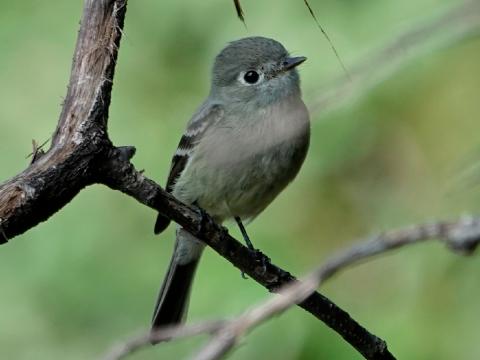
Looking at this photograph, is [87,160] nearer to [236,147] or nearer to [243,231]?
[236,147]

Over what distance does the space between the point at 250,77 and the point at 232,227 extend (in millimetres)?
721

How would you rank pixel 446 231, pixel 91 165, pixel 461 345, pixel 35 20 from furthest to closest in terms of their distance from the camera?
pixel 35 20 → pixel 461 345 → pixel 91 165 → pixel 446 231

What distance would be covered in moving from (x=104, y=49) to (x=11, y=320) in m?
2.36

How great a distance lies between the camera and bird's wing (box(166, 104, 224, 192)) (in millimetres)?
3963

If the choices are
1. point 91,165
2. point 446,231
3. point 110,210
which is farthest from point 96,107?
point 110,210

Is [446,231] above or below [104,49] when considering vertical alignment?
below

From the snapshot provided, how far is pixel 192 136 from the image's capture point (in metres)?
3.99

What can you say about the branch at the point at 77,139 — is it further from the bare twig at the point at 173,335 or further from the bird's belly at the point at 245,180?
the bird's belly at the point at 245,180

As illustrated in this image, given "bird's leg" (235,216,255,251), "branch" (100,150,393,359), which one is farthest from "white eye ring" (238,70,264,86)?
"branch" (100,150,393,359)

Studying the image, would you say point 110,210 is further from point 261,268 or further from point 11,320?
point 261,268

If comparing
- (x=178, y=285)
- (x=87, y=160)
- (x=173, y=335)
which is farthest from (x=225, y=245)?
(x=173, y=335)

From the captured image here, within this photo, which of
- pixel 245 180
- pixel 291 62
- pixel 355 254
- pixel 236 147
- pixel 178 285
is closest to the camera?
pixel 355 254

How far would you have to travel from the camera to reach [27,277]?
155 inches

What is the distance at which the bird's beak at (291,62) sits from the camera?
379 centimetres
